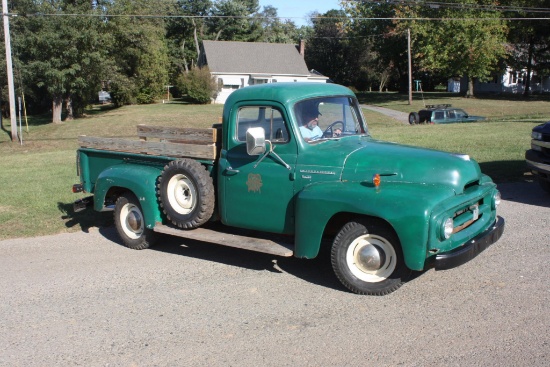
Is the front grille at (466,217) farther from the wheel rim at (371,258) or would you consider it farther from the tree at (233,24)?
the tree at (233,24)

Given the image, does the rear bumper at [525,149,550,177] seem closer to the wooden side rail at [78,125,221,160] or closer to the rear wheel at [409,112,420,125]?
the wooden side rail at [78,125,221,160]

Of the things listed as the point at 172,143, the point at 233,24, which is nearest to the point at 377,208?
the point at 172,143

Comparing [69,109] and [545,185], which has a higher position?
[69,109]

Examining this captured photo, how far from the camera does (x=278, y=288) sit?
5812mm

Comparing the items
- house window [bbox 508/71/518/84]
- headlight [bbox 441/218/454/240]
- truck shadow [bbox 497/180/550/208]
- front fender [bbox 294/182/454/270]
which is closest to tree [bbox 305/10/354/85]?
house window [bbox 508/71/518/84]

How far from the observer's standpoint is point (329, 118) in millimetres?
6379

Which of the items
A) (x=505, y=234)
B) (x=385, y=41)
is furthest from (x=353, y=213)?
(x=385, y=41)

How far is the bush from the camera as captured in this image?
180 feet

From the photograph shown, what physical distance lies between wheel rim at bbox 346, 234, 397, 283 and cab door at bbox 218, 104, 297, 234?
788 mm

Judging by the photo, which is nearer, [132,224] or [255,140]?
[255,140]

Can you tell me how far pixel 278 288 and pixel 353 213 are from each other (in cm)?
108

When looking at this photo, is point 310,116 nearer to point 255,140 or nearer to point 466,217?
point 255,140

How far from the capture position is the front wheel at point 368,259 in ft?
17.6

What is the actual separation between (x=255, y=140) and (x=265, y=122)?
2.00 feet
